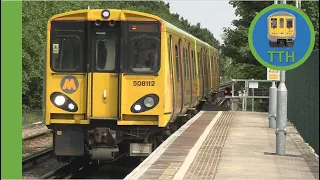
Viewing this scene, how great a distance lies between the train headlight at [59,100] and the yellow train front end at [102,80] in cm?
1

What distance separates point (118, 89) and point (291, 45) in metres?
3.59

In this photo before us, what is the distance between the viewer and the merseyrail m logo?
40.9 feet

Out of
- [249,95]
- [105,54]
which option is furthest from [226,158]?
[249,95]

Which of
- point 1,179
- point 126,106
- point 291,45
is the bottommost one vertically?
point 1,179

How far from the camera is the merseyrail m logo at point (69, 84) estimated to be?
1248cm

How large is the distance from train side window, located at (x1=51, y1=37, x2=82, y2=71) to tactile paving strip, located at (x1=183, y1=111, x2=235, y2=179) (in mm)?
2899

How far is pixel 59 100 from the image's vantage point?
492 inches

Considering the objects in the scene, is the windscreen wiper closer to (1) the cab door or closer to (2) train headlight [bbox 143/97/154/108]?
(2) train headlight [bbox 143/97/154/108]

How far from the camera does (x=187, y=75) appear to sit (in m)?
16.7

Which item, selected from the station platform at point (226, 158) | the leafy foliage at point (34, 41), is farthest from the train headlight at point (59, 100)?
the leafy foliage at point (34, 41)

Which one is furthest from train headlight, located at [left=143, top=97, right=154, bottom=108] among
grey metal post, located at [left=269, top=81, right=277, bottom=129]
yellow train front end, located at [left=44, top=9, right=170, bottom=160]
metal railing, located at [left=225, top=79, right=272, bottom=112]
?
metal railing, located at [left=225, top=79, right=272, bottom=112]

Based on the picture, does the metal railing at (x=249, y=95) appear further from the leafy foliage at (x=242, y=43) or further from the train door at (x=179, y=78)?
the train door at (x=179, y=78)

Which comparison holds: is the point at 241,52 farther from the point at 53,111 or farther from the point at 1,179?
the point at 1,179

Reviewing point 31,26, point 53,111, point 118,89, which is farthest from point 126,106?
point 31,26
